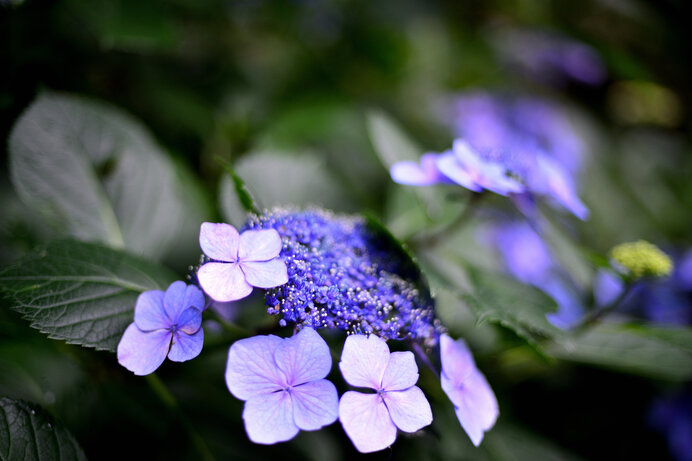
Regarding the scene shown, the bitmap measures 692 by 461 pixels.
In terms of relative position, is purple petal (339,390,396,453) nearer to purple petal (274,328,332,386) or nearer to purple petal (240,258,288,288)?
purple petal (274,328,332,386)

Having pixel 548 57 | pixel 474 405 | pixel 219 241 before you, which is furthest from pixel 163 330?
pixel 548 57

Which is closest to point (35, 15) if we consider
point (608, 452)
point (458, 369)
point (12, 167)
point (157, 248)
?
point (12, 167)

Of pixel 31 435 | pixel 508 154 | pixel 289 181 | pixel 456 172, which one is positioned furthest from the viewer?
pixel 289 181

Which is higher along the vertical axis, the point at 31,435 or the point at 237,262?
the point at 237,262

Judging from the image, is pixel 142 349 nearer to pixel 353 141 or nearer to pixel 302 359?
pixel 302 359

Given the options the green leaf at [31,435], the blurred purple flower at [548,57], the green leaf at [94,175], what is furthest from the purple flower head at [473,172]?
the blurred purple flower at [548,57]

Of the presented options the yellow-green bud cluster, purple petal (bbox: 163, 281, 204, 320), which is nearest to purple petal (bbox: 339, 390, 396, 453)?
purple petal (bbox: 163, 281, 204, 320)
